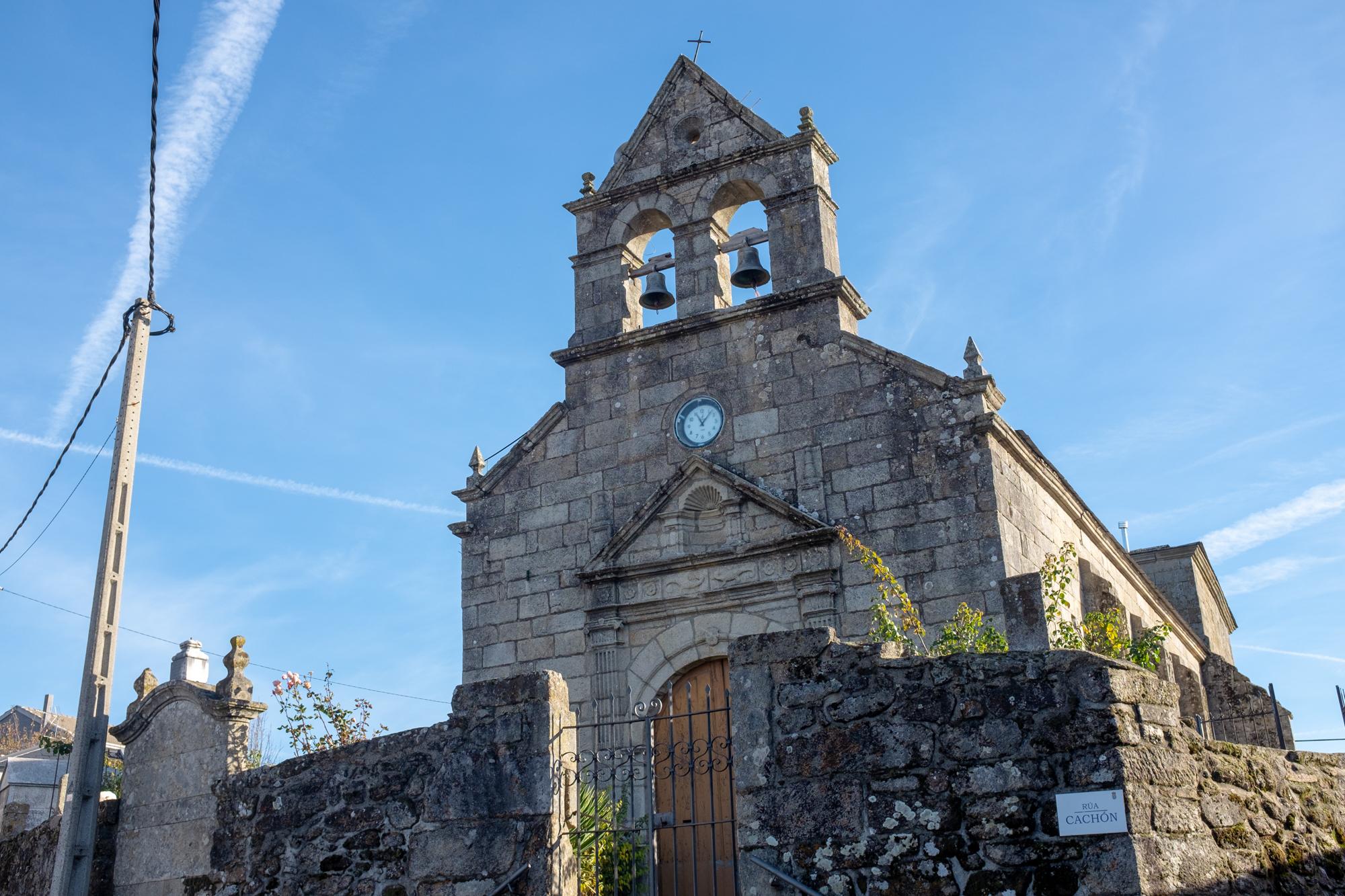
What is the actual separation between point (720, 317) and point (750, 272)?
49cm

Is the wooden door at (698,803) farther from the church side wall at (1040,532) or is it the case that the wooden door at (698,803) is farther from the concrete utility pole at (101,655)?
the concrete utility pole at (101,655)

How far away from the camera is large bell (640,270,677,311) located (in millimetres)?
12594

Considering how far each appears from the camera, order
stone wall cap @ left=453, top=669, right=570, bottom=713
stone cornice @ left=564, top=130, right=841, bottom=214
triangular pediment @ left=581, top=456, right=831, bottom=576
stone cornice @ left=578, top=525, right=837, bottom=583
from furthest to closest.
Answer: stone cornice @ left=564, top=130, right=841, bottom=214 < triangular pediment @ left=581, top=456, right=831, bottom=576 < stone cornice @ left=578, top=525, right=837, bottom=583 < stone wall cap @ left=453, top=669, right=570, bottom=713

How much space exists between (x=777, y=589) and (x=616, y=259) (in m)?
3.82

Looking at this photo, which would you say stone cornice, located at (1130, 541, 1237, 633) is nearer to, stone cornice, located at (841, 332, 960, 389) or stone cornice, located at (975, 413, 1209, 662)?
stone cornice, located at (975, 413, 1209, 662)

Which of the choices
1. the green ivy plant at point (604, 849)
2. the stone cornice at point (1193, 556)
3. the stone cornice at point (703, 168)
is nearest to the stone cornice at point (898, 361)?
the stone cornice at point (703, 168)

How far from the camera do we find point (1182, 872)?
5.36m

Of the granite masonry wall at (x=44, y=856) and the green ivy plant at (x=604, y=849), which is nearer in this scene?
the green ivy plant at (x=604, y=849)

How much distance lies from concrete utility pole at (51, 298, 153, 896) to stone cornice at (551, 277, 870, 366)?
406 centimetres

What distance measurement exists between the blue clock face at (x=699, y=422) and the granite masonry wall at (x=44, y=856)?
557cm

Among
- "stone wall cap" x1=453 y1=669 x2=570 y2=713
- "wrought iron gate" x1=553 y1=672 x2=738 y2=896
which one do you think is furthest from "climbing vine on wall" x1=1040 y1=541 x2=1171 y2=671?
"stone wall cap" x1=453 y1=669 x2=570 y2=713

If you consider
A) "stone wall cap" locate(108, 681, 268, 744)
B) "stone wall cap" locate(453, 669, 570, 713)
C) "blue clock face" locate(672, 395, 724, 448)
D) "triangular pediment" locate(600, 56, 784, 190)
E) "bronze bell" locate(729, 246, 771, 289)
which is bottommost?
"stone wall cap" locate(453, 669, 570, 713)

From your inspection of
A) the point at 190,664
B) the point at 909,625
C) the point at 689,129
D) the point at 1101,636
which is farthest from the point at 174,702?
the point at 689,129

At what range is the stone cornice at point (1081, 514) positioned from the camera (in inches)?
431
